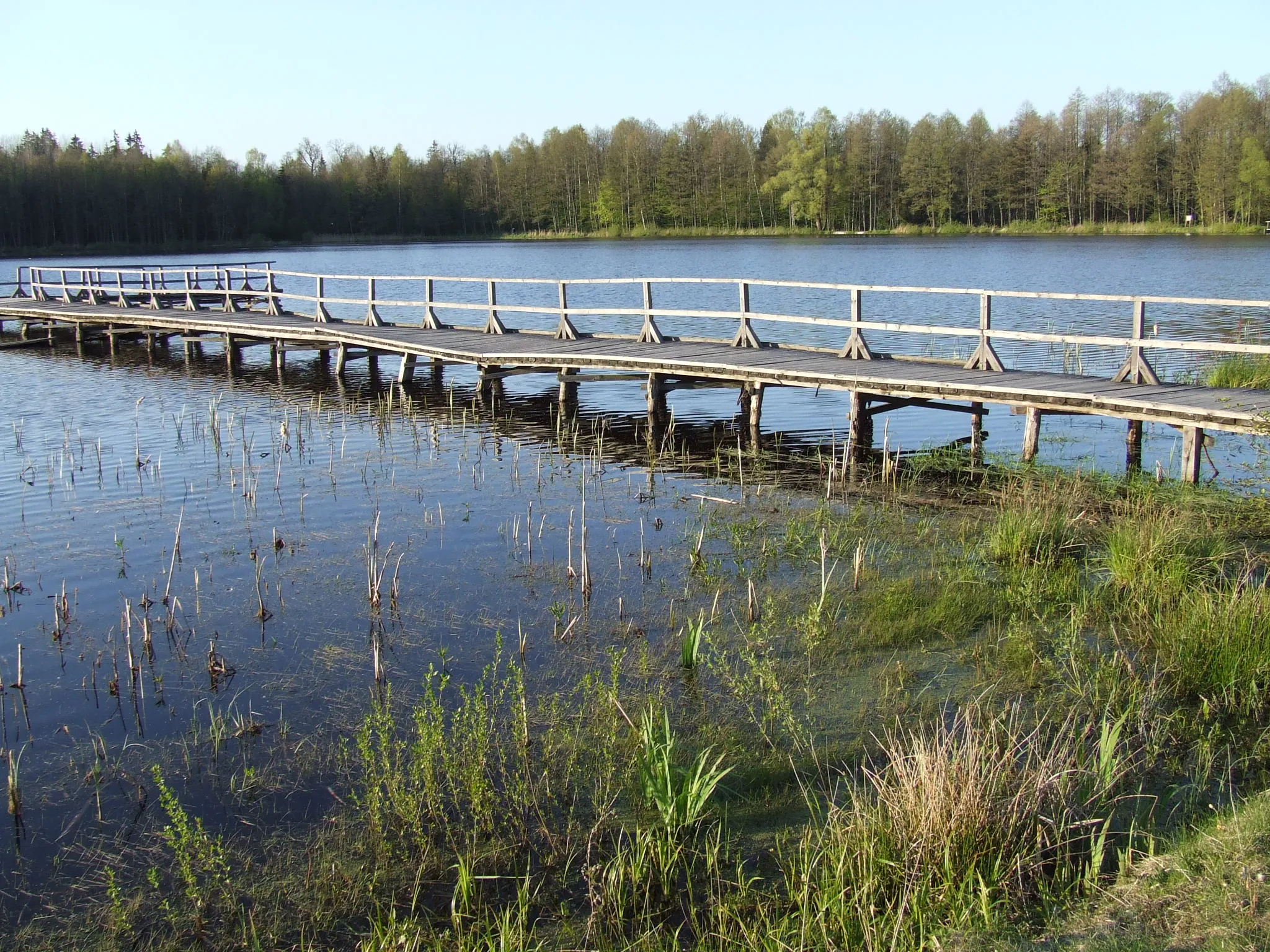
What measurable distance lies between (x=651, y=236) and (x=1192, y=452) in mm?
87125

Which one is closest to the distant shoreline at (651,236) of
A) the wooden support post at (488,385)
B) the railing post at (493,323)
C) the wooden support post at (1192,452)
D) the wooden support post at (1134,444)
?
the railing post at (493,323)

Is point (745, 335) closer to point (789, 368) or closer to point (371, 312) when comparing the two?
point (789, 368)

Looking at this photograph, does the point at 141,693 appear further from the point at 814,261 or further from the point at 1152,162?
the point at 1152,162

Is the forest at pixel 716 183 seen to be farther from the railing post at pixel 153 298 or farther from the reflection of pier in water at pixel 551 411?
the reflection of pier in water at pixel 551 411

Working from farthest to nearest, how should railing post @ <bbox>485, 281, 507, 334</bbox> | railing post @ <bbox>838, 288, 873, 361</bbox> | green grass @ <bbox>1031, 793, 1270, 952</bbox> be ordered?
railing post @ <bbox>485, 281, 507, 334</bbox>, railing post @ <bbox>838, 288, 873, 361</bbox>, green grass @ <bbox>1031, 793, 1270, 952</bbox>

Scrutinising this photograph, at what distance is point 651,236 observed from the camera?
95312 millimetres

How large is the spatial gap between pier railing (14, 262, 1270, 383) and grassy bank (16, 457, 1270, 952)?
205 inches

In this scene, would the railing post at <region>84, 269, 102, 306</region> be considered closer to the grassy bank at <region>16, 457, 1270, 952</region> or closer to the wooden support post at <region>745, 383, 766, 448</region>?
the wooden support post at <region>745, 383, 766, 448</region>

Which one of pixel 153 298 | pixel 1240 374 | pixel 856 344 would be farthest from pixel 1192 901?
pixel 153 298

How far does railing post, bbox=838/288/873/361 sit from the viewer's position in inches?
581

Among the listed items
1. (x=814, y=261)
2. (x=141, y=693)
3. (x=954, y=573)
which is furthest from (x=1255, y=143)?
(x=141, y=693)

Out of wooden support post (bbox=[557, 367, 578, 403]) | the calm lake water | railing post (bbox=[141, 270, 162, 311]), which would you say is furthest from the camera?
railing post (bbox=[141, 270, 162, 311])

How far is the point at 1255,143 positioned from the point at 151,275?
66124mm

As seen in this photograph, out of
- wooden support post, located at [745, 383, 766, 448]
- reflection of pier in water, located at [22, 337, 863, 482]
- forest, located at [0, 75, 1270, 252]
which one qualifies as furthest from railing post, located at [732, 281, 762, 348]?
forest, located at [0, 75, 1270, 252]
